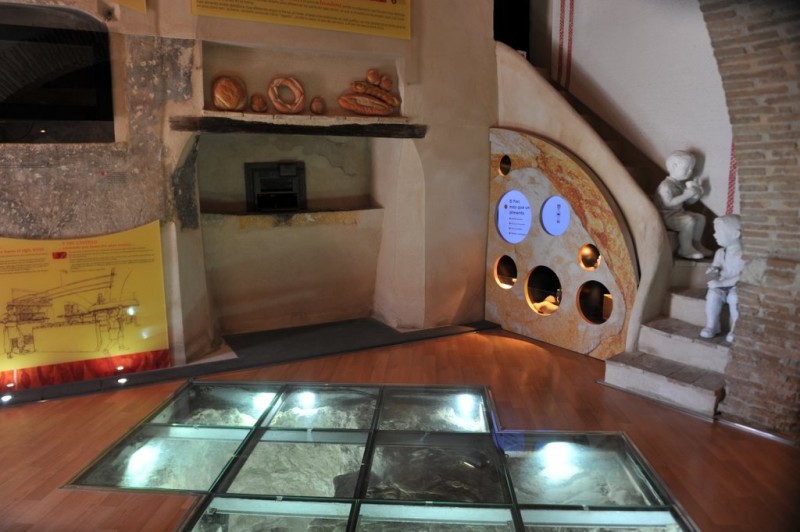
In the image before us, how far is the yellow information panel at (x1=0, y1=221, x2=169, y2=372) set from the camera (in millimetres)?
4707

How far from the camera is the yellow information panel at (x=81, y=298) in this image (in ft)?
15.4

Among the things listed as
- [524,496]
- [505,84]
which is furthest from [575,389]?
[505,84]

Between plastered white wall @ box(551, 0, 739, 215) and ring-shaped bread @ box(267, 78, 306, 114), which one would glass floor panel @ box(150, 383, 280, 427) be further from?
plastered white wall @ box(551, 0, 739, 215)

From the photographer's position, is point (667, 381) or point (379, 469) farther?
point (667, 381)

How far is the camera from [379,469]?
3.68m

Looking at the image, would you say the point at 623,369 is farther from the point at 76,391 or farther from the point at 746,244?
the point at 76,391

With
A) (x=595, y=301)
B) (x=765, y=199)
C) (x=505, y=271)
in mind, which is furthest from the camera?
(x=505, y=271)

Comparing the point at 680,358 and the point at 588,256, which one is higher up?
the point at 588,256

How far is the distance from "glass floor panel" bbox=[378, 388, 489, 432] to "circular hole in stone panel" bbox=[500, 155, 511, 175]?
271 cm

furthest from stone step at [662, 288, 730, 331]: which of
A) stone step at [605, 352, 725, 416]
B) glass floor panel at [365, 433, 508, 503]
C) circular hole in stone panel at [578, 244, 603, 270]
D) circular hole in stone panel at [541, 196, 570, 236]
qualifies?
glass floor panel at [365, 433, 508, 503]

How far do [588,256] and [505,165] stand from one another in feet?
4.67

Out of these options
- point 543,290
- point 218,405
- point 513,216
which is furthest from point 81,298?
point 543,290

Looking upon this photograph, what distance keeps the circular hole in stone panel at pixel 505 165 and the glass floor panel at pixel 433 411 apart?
8.88 ft

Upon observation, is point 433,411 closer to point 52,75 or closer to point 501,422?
point 501,422
